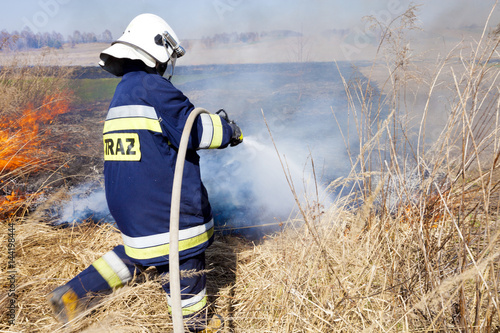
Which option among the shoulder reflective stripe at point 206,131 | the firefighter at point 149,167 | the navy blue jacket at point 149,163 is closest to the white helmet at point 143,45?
the firefighter at point 149,167

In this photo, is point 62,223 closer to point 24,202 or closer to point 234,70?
point 24,202

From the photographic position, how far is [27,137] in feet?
16.4

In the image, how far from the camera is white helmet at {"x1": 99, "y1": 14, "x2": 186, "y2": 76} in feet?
6.23

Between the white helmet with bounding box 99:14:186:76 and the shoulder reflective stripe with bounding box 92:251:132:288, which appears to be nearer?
the white helmet with bounding box 99:14:186:76

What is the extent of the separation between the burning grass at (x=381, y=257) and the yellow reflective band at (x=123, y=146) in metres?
0.89

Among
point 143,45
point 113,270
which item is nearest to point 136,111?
point 143,45

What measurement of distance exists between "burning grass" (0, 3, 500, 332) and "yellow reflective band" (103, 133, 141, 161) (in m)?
0.89

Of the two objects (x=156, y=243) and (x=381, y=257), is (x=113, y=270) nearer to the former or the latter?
(x=156, y=243)

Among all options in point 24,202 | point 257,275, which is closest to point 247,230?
point 257,275

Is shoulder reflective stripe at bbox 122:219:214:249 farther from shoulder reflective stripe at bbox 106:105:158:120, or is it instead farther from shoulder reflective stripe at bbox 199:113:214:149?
shoulder reflective stripe at bbox 106:105:158:120

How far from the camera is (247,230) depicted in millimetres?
3783

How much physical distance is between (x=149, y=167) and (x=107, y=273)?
88cm

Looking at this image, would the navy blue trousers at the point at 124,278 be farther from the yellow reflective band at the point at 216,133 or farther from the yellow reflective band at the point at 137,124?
the yellow reflective band at the point at 137,124

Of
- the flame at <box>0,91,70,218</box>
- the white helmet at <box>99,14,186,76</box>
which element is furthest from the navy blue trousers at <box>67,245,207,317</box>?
the flame at <box>0,91,70,218</box>
